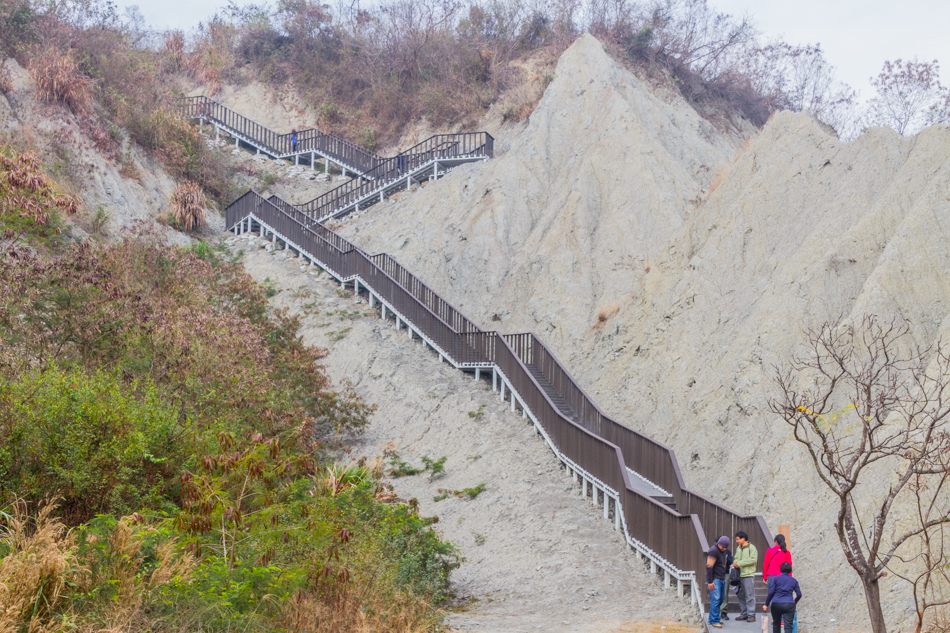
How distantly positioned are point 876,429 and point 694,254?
13.3 meters

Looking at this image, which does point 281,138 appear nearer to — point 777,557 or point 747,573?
point 747,573

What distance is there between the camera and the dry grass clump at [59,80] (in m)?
31.5

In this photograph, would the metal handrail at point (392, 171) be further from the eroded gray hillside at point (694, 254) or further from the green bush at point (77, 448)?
the green bush at point (77, 448)

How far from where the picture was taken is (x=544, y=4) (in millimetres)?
43625

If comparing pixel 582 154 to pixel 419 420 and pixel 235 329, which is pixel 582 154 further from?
pixel 235 329

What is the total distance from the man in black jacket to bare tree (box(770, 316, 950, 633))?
1665mm

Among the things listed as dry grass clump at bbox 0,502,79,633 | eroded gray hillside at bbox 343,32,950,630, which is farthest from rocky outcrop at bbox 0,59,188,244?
dry grass clump at bbox 0,502,79,633

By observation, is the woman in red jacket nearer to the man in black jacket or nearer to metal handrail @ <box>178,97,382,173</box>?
the man in black jacket

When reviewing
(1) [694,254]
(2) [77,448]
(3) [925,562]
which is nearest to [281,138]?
(1) [694,254]

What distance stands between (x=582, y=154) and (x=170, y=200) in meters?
15.9

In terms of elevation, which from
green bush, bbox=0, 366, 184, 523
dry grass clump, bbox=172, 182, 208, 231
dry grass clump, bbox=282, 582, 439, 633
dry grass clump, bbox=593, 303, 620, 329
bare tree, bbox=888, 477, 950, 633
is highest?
dry grass clump, bbox=172, 182, 208, 231

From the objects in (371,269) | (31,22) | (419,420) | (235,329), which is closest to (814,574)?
(419,420)

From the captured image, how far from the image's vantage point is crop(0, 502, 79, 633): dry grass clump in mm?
7480

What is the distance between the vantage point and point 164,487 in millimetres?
12039
